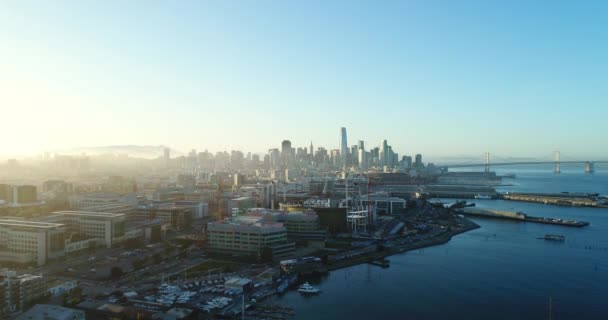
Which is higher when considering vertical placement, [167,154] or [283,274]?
[167,154]

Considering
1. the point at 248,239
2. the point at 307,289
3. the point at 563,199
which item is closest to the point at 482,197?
the point at 563,199

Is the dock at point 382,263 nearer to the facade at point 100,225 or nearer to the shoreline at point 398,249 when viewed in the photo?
the shoreline at point 398,249

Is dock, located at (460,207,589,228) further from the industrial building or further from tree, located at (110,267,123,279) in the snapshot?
tree, located at (110,267,123,279)

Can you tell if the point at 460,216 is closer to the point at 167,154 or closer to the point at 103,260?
the point at 103,260

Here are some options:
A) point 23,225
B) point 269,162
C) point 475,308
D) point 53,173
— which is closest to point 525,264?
point 475,308

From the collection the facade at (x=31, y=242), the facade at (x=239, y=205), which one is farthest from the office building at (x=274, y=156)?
the facade at (x=31, y=242)

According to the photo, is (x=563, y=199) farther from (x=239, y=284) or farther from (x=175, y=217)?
(x=239, y=284)

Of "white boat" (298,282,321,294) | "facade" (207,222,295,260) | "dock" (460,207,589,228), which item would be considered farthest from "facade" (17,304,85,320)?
"dock" (460,207,589,228)
